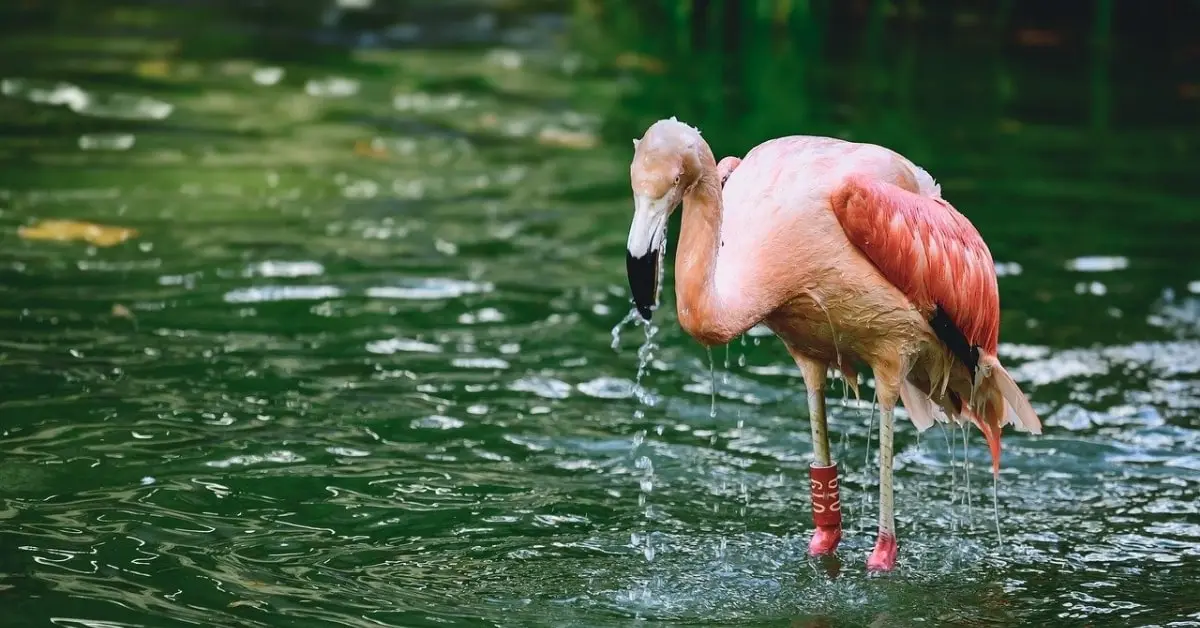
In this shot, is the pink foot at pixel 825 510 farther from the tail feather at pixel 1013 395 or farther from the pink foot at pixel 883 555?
the tail feather at pixel 1013 395

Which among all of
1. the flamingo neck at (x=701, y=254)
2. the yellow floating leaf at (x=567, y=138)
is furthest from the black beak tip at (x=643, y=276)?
the yellow floating leaf at (x=567, y=138)

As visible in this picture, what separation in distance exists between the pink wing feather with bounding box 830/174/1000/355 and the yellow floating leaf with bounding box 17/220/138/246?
4795 millimetres

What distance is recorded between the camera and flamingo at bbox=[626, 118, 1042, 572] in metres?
4.62

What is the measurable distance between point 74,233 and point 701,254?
16.0ft

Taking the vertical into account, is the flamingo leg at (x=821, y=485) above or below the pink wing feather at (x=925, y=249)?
below

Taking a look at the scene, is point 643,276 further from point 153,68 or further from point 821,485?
point 153,68

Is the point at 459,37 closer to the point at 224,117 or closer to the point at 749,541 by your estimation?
the point at 224,117

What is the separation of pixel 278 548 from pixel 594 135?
22.9 ft

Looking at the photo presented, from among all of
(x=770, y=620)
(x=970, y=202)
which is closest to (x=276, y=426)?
(x=770, y=620)

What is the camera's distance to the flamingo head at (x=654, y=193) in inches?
166

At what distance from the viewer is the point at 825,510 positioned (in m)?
5.23

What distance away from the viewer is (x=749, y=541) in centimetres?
539

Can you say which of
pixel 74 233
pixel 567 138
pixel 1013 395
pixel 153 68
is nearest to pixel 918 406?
pixel 1013 395

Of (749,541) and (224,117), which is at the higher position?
(224,117)
